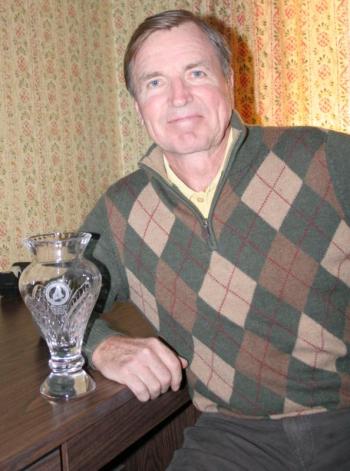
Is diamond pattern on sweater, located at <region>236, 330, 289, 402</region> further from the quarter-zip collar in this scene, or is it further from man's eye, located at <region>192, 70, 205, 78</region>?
man's eye, located at <region>192, 70, 205, 78</region>

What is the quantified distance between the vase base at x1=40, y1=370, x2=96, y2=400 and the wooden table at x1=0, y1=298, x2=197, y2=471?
0.01 m

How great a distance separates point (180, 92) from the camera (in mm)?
1143

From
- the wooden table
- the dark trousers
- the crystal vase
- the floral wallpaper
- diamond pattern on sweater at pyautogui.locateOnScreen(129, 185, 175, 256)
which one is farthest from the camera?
the floral wallpaper

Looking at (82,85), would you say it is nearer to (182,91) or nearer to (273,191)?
(182,91)

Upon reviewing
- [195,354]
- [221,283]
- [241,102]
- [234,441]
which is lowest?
[234,441]

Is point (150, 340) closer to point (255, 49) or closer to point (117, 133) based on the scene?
point (255, 49)

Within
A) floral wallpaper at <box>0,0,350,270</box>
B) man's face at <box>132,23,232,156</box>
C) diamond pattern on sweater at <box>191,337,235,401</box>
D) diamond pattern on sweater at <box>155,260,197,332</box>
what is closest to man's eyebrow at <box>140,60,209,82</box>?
man's face at <box>132,23,232,156</box>

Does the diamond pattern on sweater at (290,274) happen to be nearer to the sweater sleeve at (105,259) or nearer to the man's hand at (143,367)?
the man's hand at (143,367)

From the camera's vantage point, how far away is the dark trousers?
101cm

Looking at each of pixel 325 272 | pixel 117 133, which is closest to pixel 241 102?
pixel 117 133

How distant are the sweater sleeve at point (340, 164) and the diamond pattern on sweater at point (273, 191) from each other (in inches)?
2.9

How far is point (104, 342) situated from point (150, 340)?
11 centimetres

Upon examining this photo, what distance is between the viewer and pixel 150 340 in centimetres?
97

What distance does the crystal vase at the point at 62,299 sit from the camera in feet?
2.65
